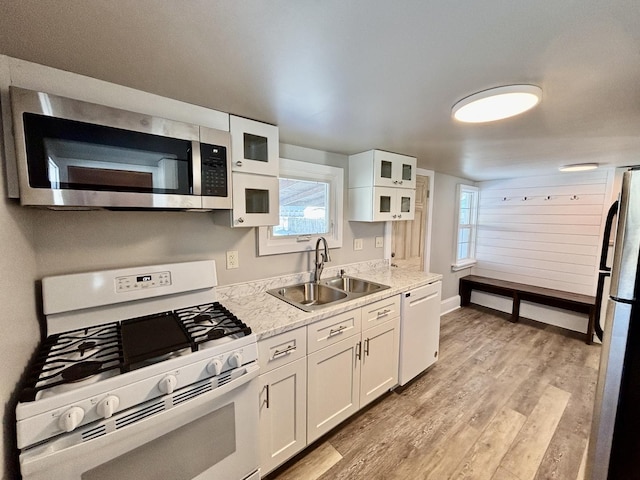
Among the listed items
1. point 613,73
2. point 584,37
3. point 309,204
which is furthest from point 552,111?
point 309,204

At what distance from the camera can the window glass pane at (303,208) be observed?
7.00ft

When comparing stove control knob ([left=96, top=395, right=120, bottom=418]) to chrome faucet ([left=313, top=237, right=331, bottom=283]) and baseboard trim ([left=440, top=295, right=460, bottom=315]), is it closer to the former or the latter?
chrome faucet ([left=313, top=237, right=331, bottom=283])

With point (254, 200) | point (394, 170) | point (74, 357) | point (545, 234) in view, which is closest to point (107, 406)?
point (74, 357)

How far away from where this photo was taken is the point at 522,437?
5.93 ft

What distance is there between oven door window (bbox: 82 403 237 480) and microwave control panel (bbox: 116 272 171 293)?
2.35 feet

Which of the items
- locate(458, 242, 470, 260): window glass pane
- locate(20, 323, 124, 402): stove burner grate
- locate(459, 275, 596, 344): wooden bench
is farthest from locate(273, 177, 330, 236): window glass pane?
locate(459, 275, 596, 344): wooden bench

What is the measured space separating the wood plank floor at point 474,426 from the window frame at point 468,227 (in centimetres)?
152

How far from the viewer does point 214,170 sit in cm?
139

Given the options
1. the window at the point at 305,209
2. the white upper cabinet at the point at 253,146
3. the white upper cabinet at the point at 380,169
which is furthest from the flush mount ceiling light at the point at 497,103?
the window at the point at 305,209

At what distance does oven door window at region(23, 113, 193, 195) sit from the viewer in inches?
37.8

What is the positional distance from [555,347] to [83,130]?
4.49 meters

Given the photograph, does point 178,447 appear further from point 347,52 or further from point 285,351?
point 347,52

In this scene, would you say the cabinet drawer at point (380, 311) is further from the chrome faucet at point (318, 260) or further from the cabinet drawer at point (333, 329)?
the chrome faucet at point (318, 260)

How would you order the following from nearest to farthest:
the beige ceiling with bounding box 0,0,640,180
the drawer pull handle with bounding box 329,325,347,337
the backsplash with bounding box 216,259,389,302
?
the beige ceiling with bounding box 0,0,640,180
the drawer pull handle with bounding box 329,325,347,337
the backsplash with bounding box 216,259,389,302
